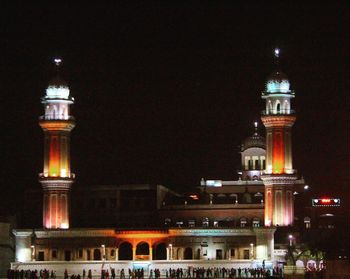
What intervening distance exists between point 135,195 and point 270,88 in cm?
1722

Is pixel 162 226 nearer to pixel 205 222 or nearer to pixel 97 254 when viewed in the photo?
pixel 205 222

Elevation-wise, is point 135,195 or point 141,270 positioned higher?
point 135,195

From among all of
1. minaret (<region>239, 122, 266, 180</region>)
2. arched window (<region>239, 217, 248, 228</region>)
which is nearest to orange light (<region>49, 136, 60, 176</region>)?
arched window (<region>239, 217, 248, 228</region>)

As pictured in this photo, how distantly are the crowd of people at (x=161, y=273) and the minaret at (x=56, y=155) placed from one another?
8283mm

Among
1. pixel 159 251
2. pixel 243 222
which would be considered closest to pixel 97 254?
pixel 159 251

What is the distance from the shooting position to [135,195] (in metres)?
116

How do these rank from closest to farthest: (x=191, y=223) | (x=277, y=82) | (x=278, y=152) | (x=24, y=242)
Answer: (x=24, y=242)
(x=278, y=152)
(x=277, y=82)
(x=191, y=223)

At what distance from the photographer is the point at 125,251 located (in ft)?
346

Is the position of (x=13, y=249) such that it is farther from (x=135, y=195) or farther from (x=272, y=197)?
(x=272, y=197)

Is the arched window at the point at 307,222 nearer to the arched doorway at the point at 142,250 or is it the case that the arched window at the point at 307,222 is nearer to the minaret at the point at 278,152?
the minaret at the point at 278,152

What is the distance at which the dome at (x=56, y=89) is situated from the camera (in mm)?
108062

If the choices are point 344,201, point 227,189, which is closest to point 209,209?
point 227,189

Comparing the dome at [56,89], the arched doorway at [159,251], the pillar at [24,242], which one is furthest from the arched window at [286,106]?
the pillar at [24,242]

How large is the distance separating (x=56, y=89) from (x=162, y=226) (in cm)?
1473
